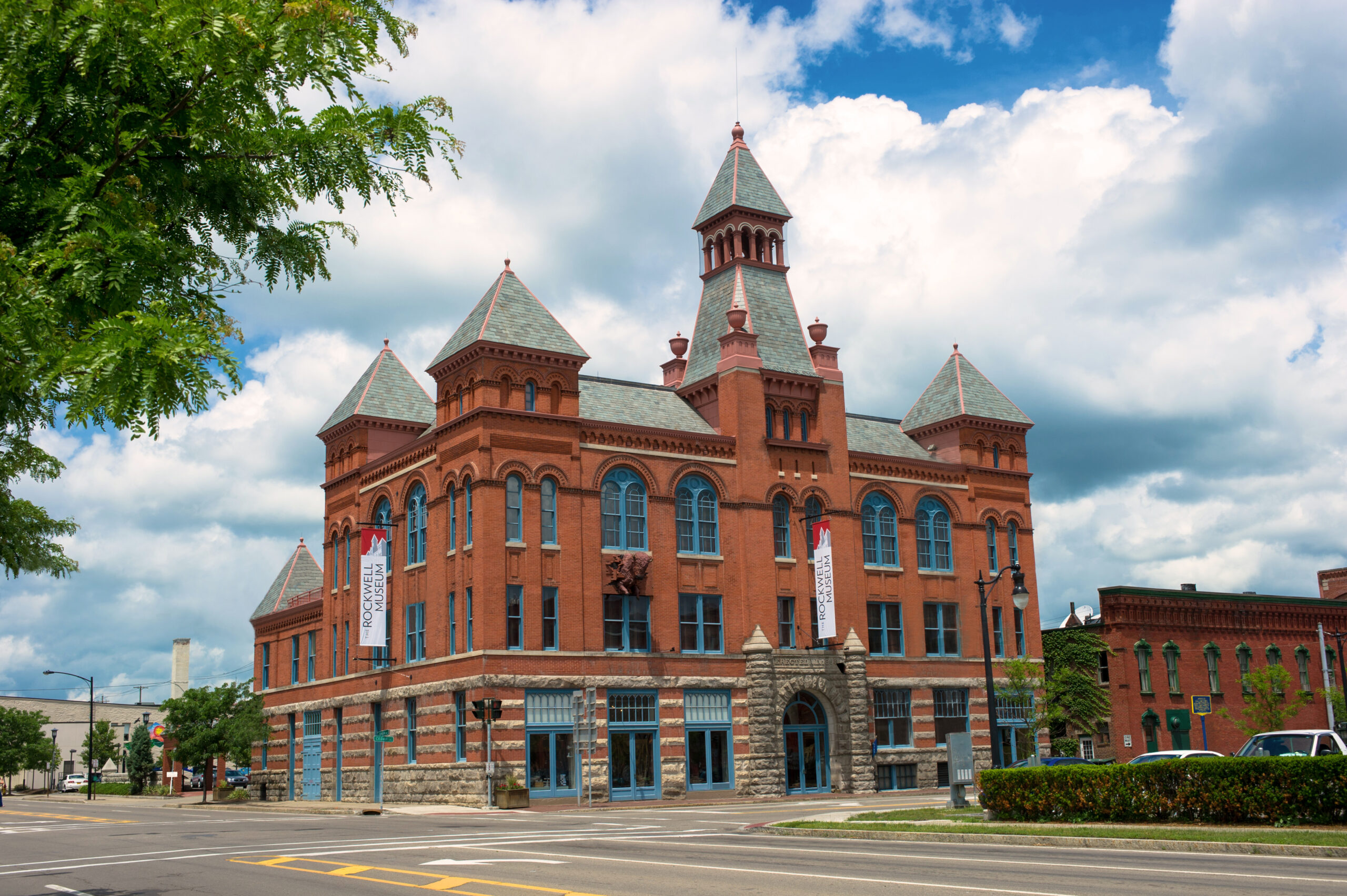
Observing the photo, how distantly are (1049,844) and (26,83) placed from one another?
1991cm

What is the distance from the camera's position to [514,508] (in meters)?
43.2

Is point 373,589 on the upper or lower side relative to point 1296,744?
upper

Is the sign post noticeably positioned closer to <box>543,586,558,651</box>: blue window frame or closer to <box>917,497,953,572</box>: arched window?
<box>917,497,953,572</box>: arched window

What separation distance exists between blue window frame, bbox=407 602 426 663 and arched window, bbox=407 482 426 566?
6.14ft

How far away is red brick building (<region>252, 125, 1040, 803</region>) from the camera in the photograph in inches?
1694

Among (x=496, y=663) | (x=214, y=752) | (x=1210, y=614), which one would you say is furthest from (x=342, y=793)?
(x=1210, y=614)

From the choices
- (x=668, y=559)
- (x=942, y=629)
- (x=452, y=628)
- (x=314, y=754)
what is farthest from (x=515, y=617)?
(x=942, y=629)

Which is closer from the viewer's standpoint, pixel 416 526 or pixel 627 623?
pixel 627 623

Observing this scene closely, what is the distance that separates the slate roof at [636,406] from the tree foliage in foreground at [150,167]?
35.2 meters

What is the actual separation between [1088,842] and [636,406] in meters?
30.5

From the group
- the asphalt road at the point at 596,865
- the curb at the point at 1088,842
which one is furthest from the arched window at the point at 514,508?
the curb at the point at 1088,842

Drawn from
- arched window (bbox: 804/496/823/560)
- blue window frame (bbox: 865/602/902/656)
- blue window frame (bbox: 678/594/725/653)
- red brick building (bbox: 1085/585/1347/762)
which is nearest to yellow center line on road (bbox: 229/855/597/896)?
blue window frame (bbox: 678/594/725/653)

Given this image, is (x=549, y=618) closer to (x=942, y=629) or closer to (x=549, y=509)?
Answer: (x=549, y=509)

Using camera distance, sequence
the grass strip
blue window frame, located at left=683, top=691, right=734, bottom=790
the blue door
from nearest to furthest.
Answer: the grass strip → blue window frame, located at left=683, top=691, right=734, bottom=790 → the blue door
